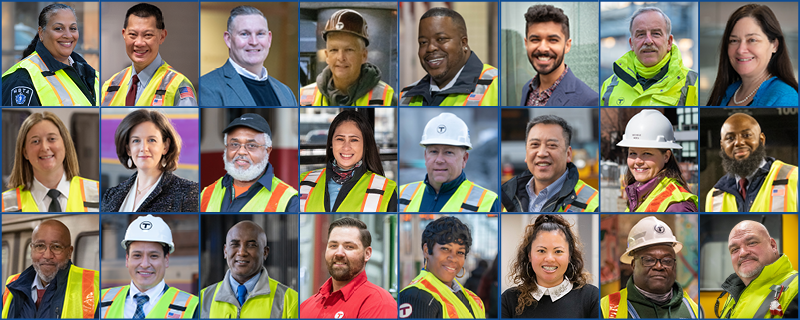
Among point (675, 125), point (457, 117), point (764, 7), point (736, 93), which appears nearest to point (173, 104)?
point (457, 117)

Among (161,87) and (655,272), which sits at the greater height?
(161,87)

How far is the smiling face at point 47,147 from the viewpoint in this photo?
17.7 ft

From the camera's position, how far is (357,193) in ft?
17.4

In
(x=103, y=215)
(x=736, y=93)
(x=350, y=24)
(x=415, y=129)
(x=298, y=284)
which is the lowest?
(x=298, y=284)

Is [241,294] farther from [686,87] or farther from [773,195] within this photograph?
[773,195]

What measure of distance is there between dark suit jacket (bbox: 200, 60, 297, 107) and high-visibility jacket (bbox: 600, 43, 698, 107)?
2.94 meters

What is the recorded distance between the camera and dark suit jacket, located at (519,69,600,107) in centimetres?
524

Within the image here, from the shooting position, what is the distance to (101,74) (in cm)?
545

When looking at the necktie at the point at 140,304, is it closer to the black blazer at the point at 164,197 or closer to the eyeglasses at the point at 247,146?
the black blazer at the point at 164,197

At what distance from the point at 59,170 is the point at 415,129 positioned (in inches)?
133

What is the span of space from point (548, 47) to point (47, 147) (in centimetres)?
475

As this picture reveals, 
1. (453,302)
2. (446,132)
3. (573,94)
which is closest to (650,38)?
(573,94)

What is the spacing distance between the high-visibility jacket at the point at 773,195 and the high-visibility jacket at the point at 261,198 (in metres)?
3.87

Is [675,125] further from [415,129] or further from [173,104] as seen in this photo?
[173,104]
